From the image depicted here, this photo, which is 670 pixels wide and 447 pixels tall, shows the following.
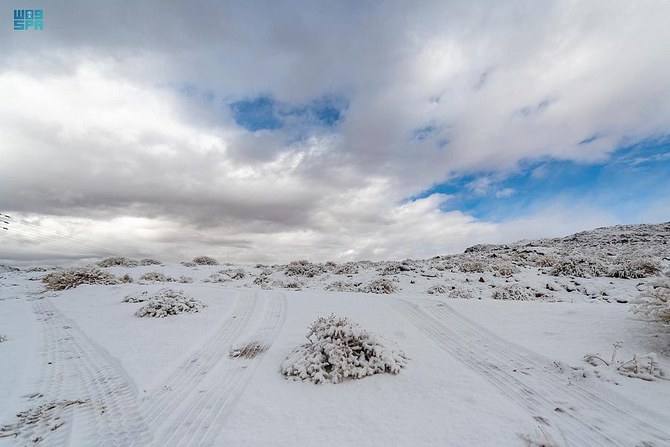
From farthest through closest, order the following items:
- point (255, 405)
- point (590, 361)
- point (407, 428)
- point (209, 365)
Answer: point (209, 365)
point (590, 361)
point (255, 405)
point (407, 428)

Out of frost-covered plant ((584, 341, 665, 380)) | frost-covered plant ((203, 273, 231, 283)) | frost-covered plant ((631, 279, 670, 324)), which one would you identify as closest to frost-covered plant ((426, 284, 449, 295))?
frost-covered plant ((631, 279, 670, 324))

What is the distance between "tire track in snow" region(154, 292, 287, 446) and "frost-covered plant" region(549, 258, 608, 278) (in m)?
15.2

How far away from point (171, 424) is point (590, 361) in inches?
268

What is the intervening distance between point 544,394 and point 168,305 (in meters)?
10.7

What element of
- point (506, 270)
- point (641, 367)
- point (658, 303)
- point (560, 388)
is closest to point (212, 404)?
point (560, 388)

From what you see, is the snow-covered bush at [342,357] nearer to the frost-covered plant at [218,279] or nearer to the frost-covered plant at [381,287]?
the frost-covered plant at [381,287]

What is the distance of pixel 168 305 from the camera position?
36.2ft

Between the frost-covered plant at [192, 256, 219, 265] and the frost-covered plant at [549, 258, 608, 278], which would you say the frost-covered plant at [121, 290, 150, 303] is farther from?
the frost-covered plant at [192, 256, 219, 265]

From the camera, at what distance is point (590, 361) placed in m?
5.76

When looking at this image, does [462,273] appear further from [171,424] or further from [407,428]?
[171,424]

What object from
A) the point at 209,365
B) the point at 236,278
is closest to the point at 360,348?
the point at 209,365

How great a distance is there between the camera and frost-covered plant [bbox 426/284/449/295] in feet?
48.7

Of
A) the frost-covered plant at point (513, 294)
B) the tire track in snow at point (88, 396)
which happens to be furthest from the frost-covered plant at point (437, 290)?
the tire track in snow at point (88, 396)

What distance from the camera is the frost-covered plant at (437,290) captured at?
14836 millimetres
